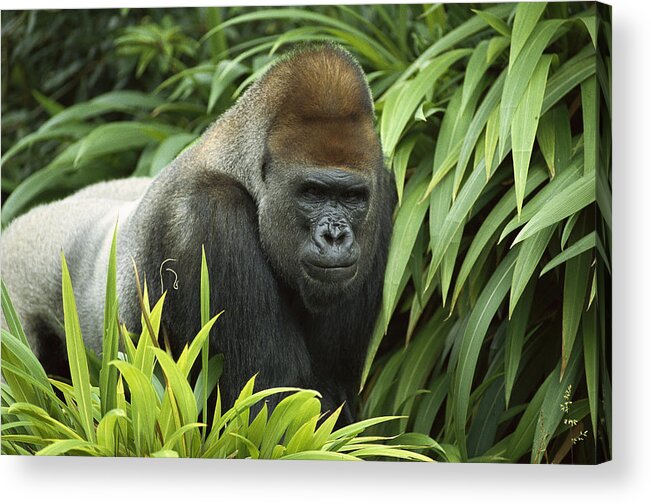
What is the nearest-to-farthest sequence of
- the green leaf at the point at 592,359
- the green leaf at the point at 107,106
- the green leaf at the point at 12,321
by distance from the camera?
the green leaf at the point at 592,359 → the green leaf at the point at 12,321 → the green leaf at the point at 107,106

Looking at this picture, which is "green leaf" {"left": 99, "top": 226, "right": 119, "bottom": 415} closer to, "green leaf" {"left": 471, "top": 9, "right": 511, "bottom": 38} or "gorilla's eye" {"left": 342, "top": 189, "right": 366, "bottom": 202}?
"gorilla's eye" {"left": 342, "top": 189, "right": 366, "bottom": 202}

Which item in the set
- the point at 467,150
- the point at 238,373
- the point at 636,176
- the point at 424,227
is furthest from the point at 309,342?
the point at 636,176

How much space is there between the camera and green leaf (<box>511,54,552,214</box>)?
8.91ft

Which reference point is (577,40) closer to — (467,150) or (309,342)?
(467,150)

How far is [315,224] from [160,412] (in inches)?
26.3

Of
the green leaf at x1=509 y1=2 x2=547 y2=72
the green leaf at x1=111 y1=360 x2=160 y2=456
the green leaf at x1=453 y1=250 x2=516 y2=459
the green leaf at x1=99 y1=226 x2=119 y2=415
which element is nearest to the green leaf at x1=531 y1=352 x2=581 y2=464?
the green leaf at x1=453 y1=250 x2=516 y2=459

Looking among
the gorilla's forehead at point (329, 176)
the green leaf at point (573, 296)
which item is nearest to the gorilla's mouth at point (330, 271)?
the gorilla's forehead at point (329, 176)

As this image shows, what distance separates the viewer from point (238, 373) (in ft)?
8.96

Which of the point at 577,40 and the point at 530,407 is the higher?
the point at 577,40

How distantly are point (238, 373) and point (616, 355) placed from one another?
1.01 meters

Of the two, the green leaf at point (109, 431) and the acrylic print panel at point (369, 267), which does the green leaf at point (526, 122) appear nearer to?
the acrylic print panel at point (369, 267)

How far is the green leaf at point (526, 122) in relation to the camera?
272cm

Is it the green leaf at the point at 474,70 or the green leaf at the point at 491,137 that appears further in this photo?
the green leaf at the point at 474,70

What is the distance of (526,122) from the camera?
9.05 feet
